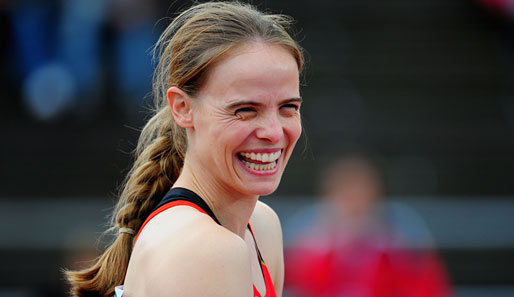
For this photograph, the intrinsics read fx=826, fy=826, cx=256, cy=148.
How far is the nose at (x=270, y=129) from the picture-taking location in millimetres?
2184

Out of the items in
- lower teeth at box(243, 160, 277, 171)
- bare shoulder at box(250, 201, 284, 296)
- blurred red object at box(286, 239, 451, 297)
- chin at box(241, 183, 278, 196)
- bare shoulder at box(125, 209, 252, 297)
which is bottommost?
blurred red object at box(286, 239, 451, 297)

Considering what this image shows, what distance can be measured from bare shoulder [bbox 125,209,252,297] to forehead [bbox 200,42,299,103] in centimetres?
36

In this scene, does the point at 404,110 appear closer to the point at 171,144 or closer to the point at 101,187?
the point at 101,187

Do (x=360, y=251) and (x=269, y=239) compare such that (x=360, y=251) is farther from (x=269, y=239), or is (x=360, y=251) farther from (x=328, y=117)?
(x=328, y=117)

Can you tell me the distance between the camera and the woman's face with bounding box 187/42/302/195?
7.07ft

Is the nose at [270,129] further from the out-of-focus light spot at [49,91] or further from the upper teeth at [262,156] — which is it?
the out-of-focus light spot at [49,91]

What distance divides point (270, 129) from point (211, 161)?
0.64 feet

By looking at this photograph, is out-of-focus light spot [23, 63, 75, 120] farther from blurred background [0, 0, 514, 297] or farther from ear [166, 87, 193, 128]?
ear [166, 87, 193, 128]

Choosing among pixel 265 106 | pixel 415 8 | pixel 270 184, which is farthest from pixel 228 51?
pixel 415 8

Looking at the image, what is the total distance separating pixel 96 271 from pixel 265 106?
78 centimetres

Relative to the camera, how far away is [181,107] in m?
2.27

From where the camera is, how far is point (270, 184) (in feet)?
7.49

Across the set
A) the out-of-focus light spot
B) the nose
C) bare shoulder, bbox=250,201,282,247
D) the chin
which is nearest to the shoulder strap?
the chin

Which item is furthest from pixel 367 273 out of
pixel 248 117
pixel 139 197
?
pixel 248 117
